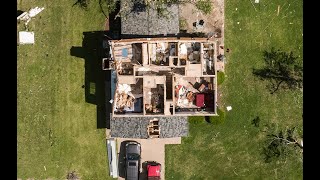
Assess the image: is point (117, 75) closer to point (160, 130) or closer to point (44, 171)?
point (160, 130)

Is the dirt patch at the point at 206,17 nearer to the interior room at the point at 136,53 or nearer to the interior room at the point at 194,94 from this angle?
the interior room at the point at 194,94

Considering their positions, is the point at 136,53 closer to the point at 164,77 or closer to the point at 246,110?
the point at 164,77

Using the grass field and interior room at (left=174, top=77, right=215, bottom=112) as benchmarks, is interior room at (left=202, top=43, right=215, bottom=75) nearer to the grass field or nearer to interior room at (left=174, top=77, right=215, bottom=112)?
interior room at (left=174, top=77, right=215, bottom=112)

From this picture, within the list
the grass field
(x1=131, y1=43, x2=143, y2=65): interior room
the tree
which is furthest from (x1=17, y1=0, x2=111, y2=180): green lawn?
the tree

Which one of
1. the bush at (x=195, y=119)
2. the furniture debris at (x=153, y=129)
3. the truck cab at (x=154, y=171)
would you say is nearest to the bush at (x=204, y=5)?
the bush at (x=195, y=119)

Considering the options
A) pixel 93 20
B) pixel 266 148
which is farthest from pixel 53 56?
pixel 266 148

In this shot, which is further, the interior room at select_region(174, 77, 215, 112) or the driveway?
the driveway

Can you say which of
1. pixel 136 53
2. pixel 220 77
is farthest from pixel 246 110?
pixel 136 53
